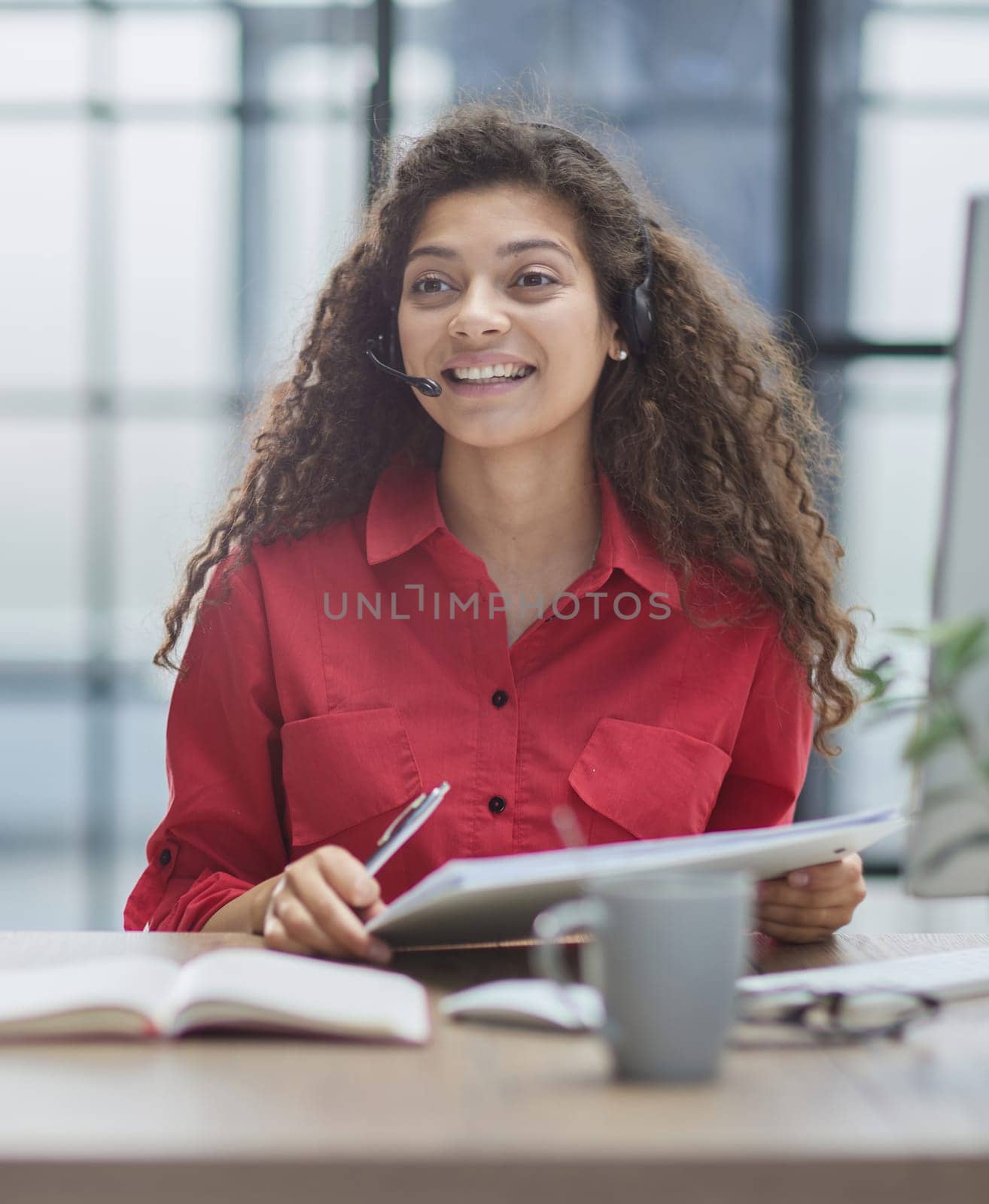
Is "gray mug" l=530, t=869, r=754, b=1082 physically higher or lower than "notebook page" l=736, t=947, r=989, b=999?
higher

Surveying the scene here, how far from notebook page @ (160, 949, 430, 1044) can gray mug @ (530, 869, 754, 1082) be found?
5.7 inches

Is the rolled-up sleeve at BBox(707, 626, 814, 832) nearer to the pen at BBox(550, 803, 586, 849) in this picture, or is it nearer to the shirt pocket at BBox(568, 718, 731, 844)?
the shirt pocket at BBox(568, 718, 731, 844)

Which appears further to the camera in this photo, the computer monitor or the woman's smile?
the woman's smile

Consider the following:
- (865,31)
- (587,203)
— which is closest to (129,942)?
(587,203)

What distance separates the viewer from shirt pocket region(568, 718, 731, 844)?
1.45m

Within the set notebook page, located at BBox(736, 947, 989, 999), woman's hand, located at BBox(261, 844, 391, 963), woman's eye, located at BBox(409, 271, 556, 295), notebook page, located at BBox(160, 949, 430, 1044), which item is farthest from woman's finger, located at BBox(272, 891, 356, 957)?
woman's eye, located at BBox(409, 271, 556, 295)

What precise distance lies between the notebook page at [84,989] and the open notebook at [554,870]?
7.0 inches

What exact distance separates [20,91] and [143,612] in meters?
1.38

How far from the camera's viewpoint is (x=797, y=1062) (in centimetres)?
80

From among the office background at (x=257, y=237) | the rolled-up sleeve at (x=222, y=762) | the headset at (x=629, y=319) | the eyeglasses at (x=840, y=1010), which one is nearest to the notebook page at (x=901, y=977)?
the eyeglasses at (x=840, y=1010)

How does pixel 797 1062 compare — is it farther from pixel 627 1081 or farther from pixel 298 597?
pixel 298 597

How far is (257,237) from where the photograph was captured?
3.46 meters

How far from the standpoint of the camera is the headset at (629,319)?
1.64 meters

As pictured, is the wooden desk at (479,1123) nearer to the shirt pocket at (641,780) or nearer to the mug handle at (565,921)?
the mug handle at (565,921)
